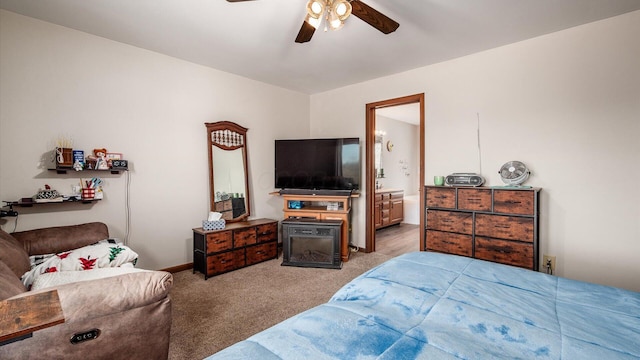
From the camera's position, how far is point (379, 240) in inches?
202

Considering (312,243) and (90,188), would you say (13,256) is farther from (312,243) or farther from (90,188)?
(312,243)

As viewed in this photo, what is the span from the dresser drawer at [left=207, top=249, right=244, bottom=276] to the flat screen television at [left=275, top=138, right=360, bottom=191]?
3.88ft

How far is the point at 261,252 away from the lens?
3775 mm

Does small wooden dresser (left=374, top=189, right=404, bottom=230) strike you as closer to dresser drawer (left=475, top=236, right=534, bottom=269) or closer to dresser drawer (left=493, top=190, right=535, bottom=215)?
dresser drawer (left=475, top=236, right=534, bottom=269)

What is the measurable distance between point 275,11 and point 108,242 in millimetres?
2579

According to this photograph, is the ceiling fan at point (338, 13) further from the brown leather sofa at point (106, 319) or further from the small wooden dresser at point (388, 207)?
the small wooden dresser at point (388, 207)

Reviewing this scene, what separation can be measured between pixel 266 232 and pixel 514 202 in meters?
2.92

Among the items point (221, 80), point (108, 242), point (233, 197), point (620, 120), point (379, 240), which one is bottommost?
point (379, 240)

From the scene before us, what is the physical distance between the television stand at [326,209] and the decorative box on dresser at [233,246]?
1.23 ft

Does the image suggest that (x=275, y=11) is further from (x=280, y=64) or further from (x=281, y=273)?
(x=281, y=273)

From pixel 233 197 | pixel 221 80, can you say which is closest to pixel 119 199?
pixel 233 197

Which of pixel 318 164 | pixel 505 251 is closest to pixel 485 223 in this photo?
pixel 505 251

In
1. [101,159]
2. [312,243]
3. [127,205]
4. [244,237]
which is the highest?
[101,159]

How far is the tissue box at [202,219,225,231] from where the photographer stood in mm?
3322
